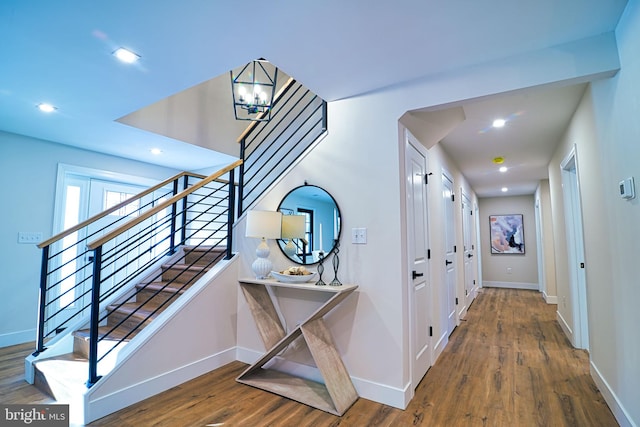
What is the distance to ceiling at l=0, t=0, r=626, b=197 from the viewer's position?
1649mm

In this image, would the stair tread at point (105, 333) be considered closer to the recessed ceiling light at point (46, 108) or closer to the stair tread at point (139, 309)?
the stair tread at point (139, 309)

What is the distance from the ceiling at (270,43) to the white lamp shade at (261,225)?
113cm

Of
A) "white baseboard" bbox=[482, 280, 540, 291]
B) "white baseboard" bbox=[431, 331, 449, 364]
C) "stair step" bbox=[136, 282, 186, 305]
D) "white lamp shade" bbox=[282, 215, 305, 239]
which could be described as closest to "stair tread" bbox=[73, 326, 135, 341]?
"stair step" bbox=[136, 282, 186, 305]

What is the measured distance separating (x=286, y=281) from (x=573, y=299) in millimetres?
3273

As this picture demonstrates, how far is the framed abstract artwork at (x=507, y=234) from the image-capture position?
797cm

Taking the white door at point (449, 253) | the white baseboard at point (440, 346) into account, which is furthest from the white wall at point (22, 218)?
the white door at point (449, 253)

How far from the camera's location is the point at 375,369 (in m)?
2.26

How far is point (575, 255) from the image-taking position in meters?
3.37

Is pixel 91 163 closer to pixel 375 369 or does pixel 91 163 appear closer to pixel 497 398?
pixel 375 369

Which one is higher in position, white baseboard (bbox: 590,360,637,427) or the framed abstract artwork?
the framed abstract artwork

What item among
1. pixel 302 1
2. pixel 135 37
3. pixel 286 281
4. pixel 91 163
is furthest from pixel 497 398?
pixel 91 163

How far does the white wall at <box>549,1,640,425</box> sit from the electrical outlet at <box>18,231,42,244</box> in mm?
5509

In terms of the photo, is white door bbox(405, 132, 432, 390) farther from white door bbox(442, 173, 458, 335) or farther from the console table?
white door bbox(442, 173, 458, 335)

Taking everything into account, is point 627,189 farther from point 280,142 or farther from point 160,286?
point 160,286
